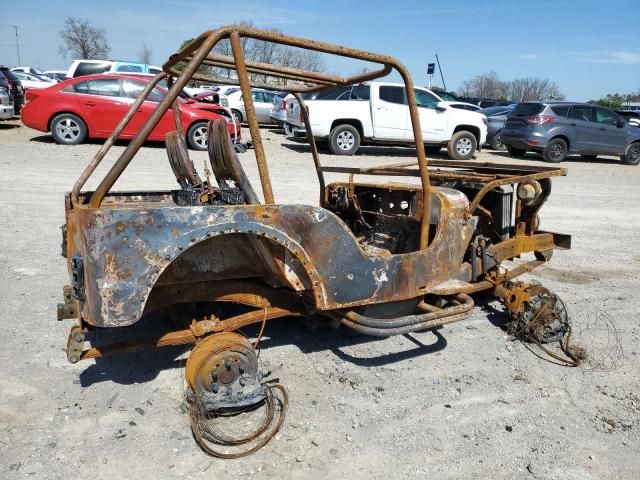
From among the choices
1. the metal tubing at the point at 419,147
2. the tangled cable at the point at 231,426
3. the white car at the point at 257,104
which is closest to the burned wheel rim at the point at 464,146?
the white car at the point at 257,104

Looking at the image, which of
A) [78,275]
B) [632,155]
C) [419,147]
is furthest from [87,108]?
[632,155]

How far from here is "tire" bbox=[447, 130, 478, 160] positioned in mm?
15203

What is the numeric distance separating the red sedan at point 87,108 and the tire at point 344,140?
2888mm

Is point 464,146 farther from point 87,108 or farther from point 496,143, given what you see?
point 87,108

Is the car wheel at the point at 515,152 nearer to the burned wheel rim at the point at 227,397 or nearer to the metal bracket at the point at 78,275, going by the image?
the burned wheel rim at the point at 227,397

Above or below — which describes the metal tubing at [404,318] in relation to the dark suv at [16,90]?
below

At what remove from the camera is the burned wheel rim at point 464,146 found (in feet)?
50.6

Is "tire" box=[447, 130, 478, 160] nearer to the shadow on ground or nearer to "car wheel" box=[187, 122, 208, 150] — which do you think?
Result: "car wheel" box=[187, 122, 208, 150]

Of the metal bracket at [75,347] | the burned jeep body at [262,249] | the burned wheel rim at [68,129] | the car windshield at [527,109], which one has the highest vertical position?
the car windshield at [527,109]

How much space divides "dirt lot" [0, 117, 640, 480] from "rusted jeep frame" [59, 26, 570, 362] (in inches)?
15.5

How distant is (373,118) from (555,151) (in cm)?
565

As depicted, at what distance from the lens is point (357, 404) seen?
328 cm

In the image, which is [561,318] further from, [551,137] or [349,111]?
[551,137]

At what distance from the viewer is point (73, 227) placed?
2.99 metres
